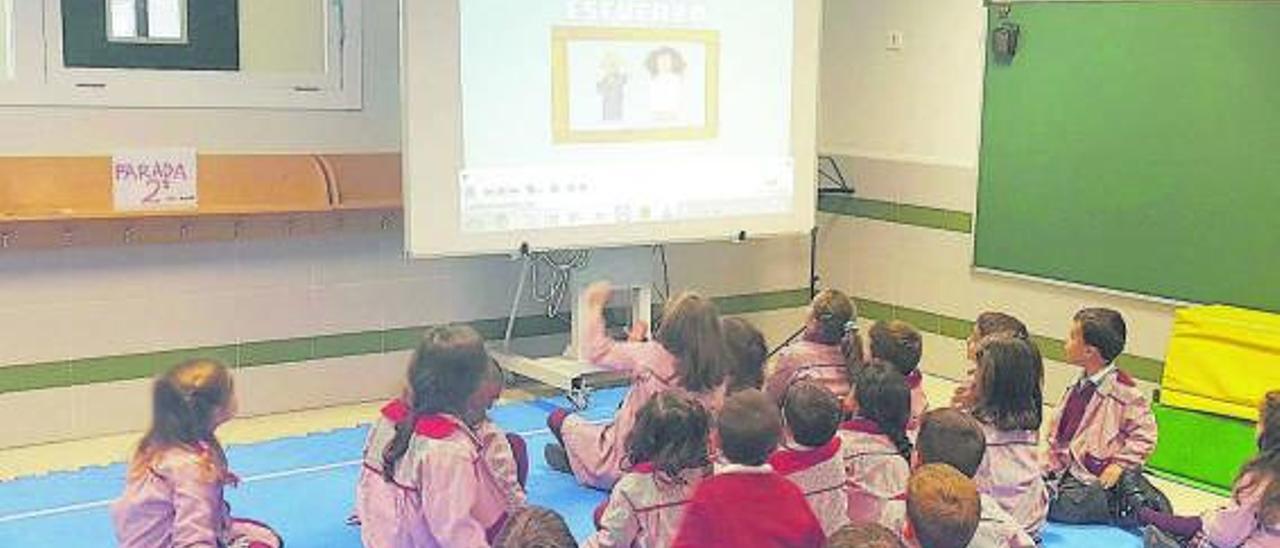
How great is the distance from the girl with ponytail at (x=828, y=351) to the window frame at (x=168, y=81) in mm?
2103

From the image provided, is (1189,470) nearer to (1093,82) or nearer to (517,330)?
(1093,82)

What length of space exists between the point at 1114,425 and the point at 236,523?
2.55m

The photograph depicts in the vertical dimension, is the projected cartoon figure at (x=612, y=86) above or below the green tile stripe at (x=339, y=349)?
above

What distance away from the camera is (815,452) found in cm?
332

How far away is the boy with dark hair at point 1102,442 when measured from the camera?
4.30m

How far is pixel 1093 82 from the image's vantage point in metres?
5.63

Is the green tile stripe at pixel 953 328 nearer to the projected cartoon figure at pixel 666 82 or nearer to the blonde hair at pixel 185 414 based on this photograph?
Result: the projected cartoon figure at pixel 666 82

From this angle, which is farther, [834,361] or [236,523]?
[834,361]

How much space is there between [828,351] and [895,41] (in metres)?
2.56

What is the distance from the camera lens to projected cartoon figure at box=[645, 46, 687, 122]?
18.1 feet

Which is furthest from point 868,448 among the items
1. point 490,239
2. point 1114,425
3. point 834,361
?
point 490,239

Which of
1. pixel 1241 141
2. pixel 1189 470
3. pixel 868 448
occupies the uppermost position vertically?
pixel 1241 141

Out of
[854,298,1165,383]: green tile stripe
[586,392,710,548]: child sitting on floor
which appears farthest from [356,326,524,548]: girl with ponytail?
[854,298,1165,383]: green tile stripe

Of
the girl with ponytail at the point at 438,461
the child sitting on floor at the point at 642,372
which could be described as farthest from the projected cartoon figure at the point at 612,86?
the girl with ponytail at the point at 438,461
